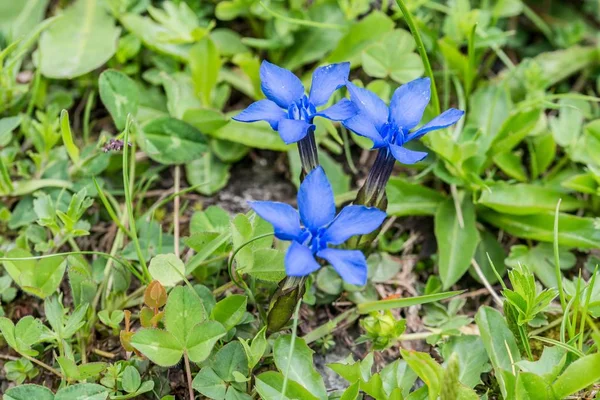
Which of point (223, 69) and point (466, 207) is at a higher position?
point (223, 69)

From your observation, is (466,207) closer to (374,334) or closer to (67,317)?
(374,334)

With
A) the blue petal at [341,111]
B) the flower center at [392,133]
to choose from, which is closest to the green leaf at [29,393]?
the blue petal at [341,111]

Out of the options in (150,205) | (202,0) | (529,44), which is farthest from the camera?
(529,44)

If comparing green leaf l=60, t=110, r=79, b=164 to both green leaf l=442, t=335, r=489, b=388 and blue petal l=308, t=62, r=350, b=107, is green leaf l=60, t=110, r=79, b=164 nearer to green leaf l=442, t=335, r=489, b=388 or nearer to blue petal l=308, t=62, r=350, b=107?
blue petal l=308, t=62, r=350, b=107

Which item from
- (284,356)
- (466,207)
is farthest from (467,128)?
(284,356)

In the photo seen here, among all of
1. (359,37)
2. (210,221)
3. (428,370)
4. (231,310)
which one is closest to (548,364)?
(428,370)

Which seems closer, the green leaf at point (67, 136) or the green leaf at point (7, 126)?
the green leaf at point (67, 136)

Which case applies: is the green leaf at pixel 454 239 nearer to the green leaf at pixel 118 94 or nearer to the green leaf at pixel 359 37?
the green leaf at pixel 359 37
